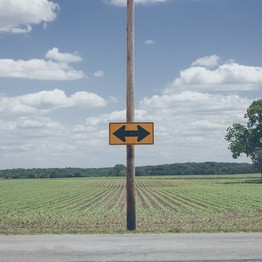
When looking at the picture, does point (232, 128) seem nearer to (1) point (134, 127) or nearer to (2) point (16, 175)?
(1) point (134, 127)

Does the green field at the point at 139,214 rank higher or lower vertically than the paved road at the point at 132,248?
lower

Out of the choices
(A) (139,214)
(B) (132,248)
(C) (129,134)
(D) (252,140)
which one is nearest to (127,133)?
(C) (129,134)

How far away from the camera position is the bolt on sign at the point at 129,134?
1366cm

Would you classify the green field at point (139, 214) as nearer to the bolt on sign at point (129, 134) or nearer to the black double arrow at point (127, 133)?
the bolt on sign at point (129, 134)

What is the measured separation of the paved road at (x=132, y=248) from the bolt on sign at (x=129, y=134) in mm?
2891

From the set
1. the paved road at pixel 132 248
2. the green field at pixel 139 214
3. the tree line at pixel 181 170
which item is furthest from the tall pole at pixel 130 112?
the tree line at pixel 181 170

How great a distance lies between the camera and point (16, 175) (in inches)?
7234

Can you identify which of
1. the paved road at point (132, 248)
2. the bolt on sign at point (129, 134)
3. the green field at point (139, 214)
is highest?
the bolt on sign at point (129, 134)

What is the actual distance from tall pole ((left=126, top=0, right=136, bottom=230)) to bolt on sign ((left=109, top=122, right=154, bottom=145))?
202 mm

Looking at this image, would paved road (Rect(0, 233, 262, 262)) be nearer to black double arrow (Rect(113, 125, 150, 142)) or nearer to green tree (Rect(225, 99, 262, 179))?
black double arrow (Rect(113, 125, 150, 142))

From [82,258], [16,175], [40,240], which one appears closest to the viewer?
[82,258]

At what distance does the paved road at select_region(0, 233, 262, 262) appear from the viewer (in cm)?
883

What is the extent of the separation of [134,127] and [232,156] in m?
74.4

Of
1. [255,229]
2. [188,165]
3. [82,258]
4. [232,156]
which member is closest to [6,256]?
[82,258]
